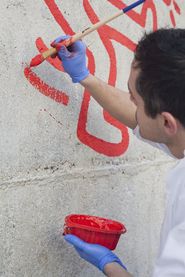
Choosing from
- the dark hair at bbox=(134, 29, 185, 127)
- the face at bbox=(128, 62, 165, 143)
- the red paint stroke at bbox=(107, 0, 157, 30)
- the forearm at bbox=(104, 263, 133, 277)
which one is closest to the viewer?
the dark hair at bbox=(134, 29, 185, 127)

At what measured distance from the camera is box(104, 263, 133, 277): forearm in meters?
1.79

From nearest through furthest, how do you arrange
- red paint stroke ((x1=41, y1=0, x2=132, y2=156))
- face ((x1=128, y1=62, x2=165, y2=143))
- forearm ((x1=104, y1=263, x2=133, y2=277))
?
face ((x1=128, y1=62, x2=165, y2=143)) → forearm ((x1=104, y1=263, x2=133, y2=277)) → red paint stroke ((x1=41, y1=0, x2=132, y2=156))

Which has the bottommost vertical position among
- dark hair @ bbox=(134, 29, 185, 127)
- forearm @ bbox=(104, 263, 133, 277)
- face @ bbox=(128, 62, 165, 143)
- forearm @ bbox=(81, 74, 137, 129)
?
forearm @ bbox=(104, 263, 133, 277)

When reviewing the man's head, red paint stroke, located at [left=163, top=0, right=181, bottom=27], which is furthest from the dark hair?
red paint stroke, located at [left=163, top=0, right=181, bottom=27]

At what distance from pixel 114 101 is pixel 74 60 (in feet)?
1.05

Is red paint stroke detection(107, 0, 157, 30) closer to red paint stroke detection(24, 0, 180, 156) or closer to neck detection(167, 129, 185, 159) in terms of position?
red paint stroke detection(24, 0, 180, 156)

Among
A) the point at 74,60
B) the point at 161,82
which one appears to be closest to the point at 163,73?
the point at 161,82

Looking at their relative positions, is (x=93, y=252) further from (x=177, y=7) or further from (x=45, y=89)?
(x=177, y=7)

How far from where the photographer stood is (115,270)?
181cm

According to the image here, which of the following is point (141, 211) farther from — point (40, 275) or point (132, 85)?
point (132, 85)

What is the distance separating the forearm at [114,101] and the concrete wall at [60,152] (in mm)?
93

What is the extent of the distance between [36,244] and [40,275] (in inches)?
5.0

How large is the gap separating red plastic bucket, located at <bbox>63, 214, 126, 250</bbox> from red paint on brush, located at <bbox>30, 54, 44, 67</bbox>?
0.61 meters

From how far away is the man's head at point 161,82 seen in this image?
1556 millimetres
